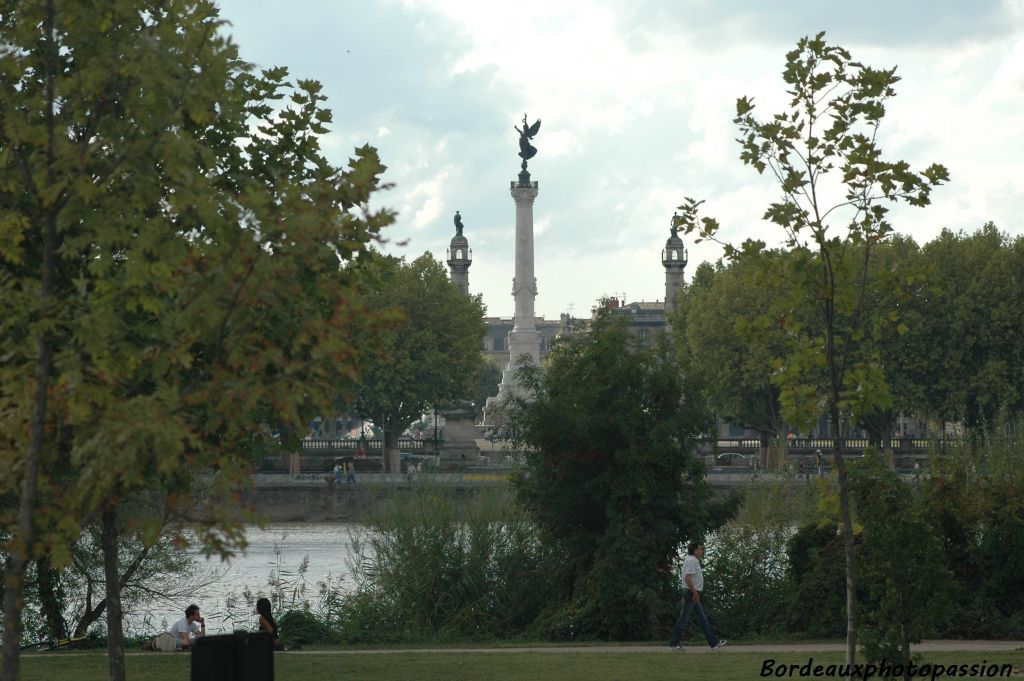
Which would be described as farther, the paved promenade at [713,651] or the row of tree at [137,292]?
the paved promenade at [713,651]

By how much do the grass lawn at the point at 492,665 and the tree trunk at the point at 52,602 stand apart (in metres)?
2.28

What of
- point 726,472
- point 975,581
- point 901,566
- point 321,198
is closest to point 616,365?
point 975,581

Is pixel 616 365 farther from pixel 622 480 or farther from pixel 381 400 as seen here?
pixel 381 400

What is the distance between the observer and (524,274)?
3415 inches

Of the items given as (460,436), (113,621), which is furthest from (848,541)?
(460,436)

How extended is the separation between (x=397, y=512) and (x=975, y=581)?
869 cm

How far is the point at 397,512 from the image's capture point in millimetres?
23359

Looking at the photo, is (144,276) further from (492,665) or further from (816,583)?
(816,583)

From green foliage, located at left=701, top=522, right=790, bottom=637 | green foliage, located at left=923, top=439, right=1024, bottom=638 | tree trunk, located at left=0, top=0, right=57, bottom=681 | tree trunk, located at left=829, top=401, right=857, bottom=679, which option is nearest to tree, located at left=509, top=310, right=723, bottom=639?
green foliage, located at left=701, top=522, right=790, bottom=637

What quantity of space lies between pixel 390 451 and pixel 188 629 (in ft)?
203

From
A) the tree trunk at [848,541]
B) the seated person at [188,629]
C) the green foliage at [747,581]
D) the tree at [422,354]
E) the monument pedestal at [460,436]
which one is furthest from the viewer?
the tree at [422,354]

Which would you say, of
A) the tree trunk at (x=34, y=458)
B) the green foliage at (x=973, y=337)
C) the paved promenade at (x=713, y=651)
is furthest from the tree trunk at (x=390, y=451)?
the tree trunk at (x=34, y=458)

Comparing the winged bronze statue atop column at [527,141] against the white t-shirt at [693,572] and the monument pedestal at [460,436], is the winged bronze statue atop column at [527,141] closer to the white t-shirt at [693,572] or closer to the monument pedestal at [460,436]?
the monument pedestal at [460,436]

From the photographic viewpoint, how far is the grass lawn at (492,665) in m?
16.6
